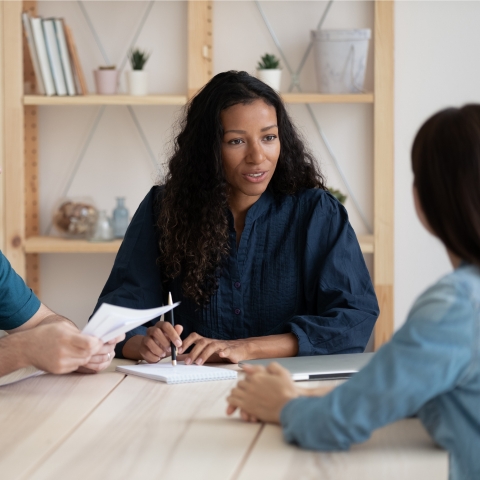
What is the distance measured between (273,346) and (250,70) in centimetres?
170

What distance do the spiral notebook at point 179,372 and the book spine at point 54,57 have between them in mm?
1675

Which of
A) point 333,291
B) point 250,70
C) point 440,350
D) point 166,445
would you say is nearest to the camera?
point 440,350

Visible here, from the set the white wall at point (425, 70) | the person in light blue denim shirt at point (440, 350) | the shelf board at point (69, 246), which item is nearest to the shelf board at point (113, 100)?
the shelf board at point (69, 246)

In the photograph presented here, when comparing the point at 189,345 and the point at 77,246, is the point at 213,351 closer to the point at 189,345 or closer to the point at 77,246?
the point at 189,345

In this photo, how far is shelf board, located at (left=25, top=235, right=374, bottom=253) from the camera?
2.96m

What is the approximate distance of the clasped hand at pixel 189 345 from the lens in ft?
5.29

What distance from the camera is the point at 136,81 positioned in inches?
118

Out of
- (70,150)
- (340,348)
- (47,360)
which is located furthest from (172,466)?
(70,150)

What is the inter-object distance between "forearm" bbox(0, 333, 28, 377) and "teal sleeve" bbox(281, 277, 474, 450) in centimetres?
63

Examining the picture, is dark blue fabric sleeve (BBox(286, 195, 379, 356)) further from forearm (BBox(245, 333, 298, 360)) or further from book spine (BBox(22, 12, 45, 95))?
book spine (BBox(22, 12, 45, 95))

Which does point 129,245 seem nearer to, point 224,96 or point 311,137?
point 224,96

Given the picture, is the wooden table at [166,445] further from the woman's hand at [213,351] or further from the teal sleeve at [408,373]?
the woman's hand at [213,351]

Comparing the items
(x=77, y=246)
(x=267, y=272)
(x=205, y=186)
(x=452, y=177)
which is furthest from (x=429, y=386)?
(x=77, y=246)

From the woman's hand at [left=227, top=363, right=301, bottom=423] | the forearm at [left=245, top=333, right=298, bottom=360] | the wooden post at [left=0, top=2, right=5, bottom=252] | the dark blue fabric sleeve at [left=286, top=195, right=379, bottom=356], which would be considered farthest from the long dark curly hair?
the wooden post at [left=0, top=2, right=5, bottom=252]
